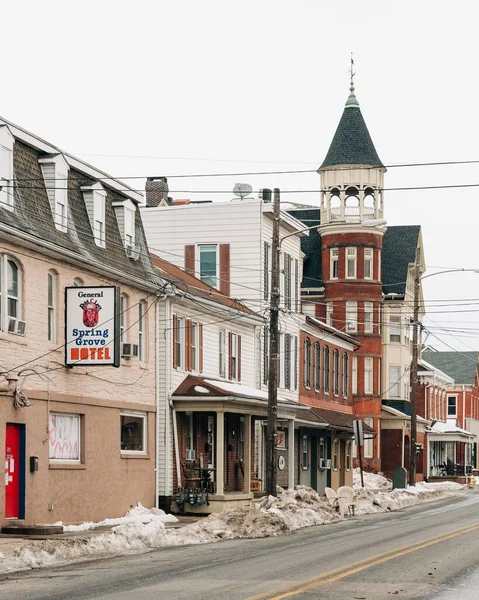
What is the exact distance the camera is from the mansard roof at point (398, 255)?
76.9m

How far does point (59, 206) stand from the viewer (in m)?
30.0

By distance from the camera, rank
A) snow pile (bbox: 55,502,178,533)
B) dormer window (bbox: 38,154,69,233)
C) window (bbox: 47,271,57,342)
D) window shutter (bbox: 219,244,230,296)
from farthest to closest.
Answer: window shutter (bbox: 219,244,230,296)
dormer window (bbox: 38,154,69,233)
window (bbox: 47,271,57,342)
snow pile (bbox: 55,502,178,533)

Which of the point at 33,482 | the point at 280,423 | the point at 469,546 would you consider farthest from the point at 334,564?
the point at 280,423

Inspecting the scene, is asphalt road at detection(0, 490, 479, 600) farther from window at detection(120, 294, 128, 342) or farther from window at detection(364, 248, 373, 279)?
window at detection(364, 248, 373, 279)

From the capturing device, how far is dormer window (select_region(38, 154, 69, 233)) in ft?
96.9

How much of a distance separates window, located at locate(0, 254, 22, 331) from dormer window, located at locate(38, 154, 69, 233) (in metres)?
2.65

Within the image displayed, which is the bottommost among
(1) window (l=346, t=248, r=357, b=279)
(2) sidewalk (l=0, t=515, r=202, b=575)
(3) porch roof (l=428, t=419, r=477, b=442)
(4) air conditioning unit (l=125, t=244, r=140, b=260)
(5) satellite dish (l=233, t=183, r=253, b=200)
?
(3) porch roof (l=428, t=419, r=477, b=442)

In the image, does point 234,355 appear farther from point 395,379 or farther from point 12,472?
point 395,379

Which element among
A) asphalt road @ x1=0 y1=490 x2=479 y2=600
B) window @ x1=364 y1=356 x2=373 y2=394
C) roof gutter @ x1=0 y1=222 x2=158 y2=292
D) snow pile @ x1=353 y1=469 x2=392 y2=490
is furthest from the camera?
window @ x1=364 y1=356 x2=373 y2=394

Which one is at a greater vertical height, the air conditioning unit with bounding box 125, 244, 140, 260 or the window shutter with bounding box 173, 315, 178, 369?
the air conditioning unit with bounding box 125, 244, 140, 260

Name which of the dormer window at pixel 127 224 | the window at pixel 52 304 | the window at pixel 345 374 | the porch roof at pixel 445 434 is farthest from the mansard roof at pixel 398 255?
the window at pixel 52 304

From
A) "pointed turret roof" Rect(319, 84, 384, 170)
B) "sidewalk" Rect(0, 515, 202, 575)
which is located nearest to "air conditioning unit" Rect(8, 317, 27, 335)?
"sidewalk" Rect(0, 515, 202, 575)

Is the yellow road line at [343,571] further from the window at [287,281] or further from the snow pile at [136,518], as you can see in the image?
the window at [287,281]

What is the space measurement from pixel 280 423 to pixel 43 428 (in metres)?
18.5
